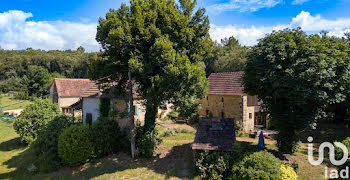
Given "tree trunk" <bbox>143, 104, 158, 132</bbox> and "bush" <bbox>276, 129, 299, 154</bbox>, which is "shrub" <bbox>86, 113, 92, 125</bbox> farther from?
"bush" <bbox>276, 129, 299, 154</bbox>

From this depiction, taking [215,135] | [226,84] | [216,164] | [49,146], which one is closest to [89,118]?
[49,146]

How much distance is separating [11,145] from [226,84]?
28191 millimetres

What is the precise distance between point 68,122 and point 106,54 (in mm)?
8021

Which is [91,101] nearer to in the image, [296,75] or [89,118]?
[89,118]

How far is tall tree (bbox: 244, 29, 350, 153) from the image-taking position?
11.9 m

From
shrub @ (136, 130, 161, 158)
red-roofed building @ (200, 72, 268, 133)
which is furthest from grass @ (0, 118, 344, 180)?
red-roofed building @ (200, 72, 268, 133)

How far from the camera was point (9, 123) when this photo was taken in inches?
1467

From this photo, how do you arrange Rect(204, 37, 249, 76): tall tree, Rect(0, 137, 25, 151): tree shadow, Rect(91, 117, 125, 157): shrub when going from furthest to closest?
Rect(204, 37, 249, 76): tall tree
Rect(0, 137, 25, 151): tree shadow
Rect(91, 117, 125, 157): shrub

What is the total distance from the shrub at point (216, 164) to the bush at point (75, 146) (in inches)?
352

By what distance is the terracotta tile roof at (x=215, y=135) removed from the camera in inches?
497

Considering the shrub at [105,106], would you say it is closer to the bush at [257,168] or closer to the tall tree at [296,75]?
the tall tree at [296,75]

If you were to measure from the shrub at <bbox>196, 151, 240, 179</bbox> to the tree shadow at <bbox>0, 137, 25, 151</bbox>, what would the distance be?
76.9 ft

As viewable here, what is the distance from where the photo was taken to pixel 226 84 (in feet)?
86.2

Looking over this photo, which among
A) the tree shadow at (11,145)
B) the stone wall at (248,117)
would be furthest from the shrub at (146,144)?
the tree shadow at (11,145)
